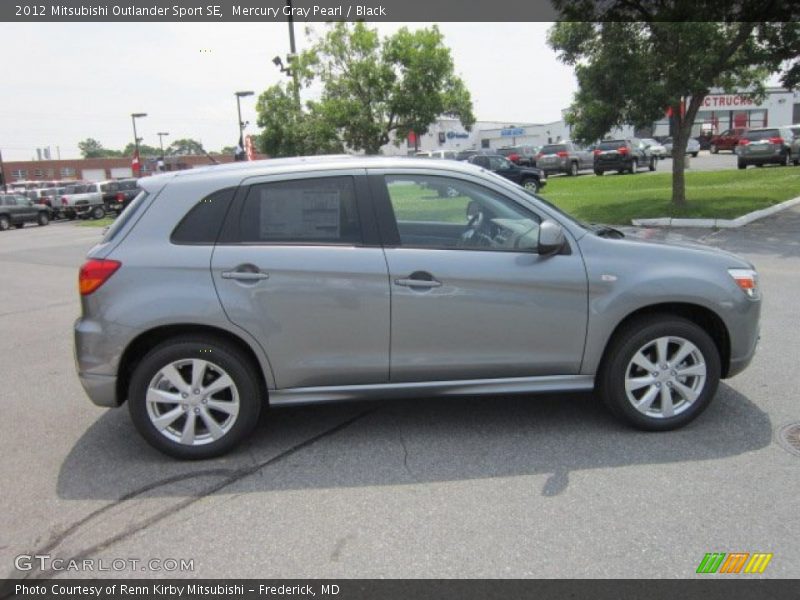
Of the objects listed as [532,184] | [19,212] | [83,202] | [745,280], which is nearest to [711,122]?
[532,184]

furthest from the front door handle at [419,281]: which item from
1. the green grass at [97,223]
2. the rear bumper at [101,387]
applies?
the green grass at [97,223]

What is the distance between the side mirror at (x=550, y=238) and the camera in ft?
13.1

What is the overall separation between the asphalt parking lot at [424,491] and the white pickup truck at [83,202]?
106ft

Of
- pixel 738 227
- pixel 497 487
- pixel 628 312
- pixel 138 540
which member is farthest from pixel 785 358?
pixel 738 227

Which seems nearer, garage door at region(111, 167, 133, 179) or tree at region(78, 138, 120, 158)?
garage door at region(111, 167, 133, 179)

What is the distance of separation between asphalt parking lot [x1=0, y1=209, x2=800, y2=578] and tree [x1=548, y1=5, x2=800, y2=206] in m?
Answer: 10.2

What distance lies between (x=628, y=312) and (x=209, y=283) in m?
2.57

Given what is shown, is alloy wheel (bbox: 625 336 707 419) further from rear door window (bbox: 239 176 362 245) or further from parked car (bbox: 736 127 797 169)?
parked car (bbox: 736 127 797 169)

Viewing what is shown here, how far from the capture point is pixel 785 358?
558 cm

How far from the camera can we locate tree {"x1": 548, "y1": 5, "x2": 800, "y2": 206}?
13273mm

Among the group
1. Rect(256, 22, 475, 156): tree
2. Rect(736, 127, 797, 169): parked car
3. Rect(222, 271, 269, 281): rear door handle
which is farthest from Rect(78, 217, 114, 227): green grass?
Rect(736, 127, 797, 169): parked car

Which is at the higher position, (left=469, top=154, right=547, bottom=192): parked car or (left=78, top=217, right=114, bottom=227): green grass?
(left=469, top=154, right=547, bottom=192): parked car

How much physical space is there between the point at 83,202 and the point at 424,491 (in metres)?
35.4

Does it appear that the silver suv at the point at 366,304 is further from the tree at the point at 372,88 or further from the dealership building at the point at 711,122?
the dealership building at the point at 711,122
